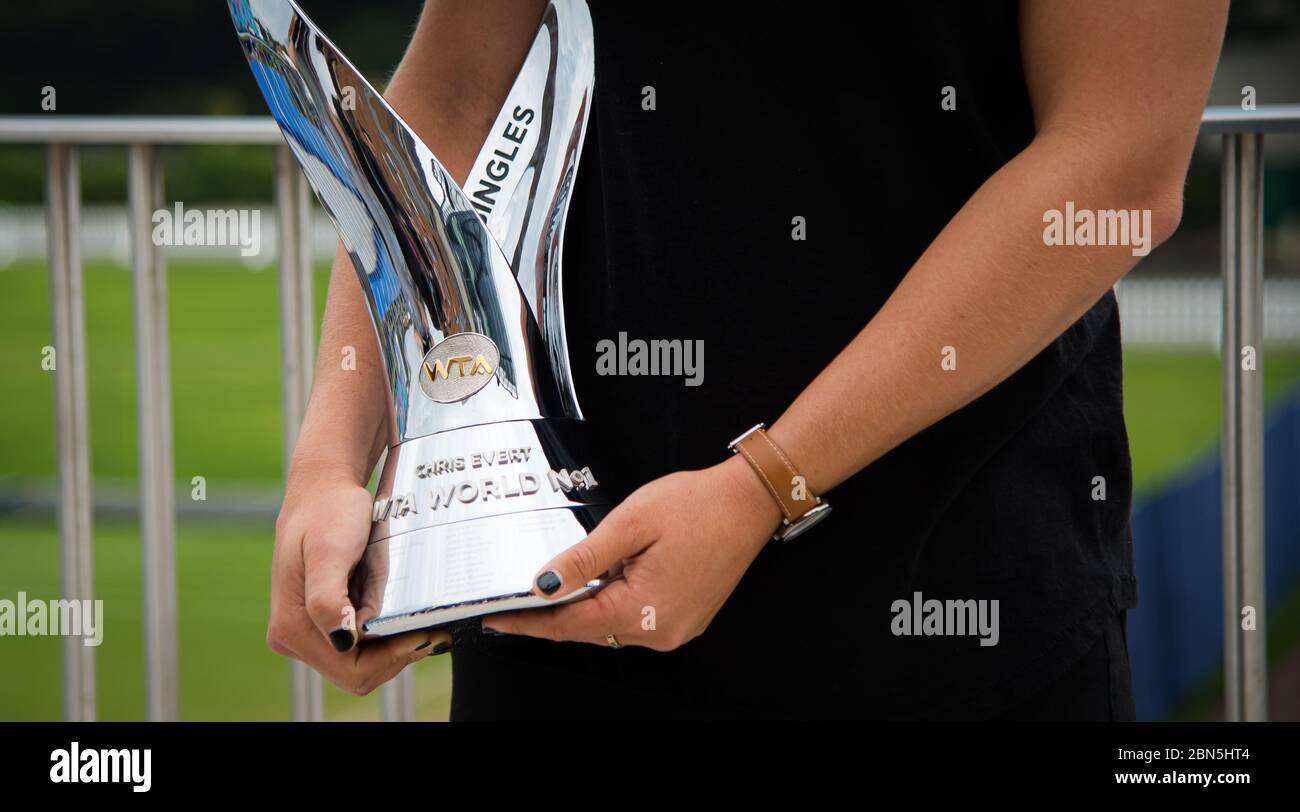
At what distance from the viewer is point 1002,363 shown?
2.21 feet

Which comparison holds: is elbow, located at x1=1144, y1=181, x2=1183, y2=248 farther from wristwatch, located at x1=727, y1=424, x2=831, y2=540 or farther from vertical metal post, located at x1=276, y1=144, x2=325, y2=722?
vertical metal post, located at x1=276, y1=144, x2=325, y2=722

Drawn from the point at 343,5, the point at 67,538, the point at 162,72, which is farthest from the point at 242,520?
the point at 162,72

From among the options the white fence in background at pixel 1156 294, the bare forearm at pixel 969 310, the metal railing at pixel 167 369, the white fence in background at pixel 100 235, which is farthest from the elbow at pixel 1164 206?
the white fence in background at pixel 1156 294

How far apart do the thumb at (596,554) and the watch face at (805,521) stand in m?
0.09

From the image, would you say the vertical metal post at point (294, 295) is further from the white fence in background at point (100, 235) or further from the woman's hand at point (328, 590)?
the white fence in background at point (100, 235)

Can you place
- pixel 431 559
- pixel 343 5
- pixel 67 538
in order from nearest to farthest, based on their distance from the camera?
pixel 431 559 → pixel 67 538 → pixel 343 5

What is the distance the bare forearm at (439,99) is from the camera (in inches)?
33.2

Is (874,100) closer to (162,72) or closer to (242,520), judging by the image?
(242,520)

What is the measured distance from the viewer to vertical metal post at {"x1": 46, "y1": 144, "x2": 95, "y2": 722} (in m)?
1.60

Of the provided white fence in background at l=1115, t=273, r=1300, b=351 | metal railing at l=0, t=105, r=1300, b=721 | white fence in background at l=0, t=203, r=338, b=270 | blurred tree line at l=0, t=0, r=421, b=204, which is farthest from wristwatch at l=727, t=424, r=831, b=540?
white fence in background at l=1115, t=273, r=1300, b=351

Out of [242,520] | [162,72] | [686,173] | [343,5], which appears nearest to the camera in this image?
[686,173]

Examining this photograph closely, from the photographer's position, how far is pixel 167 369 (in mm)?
1656

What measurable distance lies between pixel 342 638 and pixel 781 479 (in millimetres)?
260
